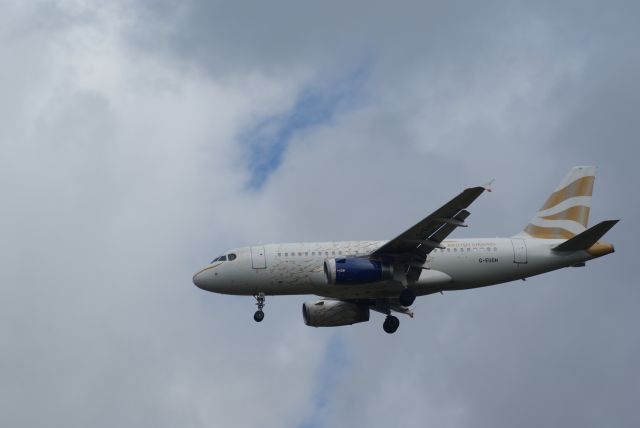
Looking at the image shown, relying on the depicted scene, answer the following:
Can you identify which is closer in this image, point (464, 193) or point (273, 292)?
point (464, 193)

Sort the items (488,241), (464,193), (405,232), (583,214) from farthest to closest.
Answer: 1. (583,214)
2. (488,241)
3. (405,232)
4. (464,193)

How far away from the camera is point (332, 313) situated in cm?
6178

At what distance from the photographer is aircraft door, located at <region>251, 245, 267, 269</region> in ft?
186

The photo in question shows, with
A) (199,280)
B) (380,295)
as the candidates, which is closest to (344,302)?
(380,295)

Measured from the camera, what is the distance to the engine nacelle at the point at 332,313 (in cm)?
6172

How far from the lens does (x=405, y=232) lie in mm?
54656

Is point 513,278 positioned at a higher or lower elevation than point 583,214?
lower

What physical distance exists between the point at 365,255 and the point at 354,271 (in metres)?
2.01

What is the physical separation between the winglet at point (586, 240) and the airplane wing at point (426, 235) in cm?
608

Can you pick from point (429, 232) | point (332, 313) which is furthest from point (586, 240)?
point (332, 313)

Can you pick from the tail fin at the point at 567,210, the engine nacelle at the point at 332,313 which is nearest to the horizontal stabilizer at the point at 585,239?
the tail fin at the point at 567,210

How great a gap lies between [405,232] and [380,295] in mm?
4623

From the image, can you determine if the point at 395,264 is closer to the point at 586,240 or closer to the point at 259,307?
the point at 259,307

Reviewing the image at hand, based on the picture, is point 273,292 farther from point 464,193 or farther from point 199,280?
point 464,193
